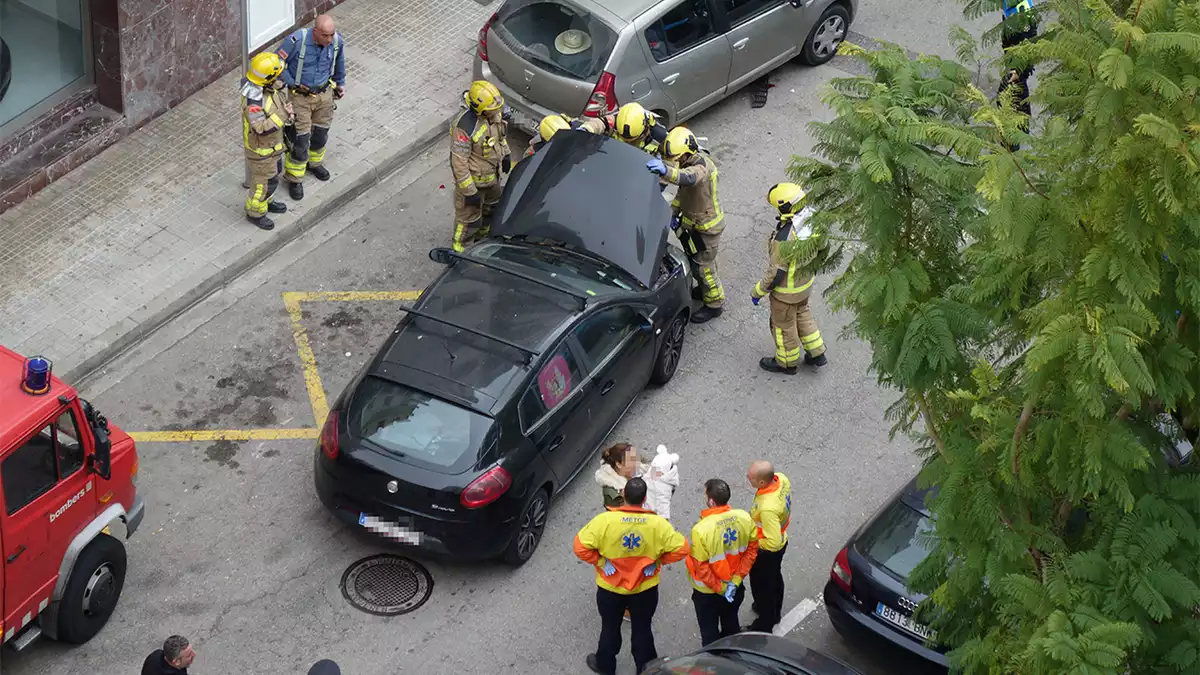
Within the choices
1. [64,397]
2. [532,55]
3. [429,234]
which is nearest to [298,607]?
[64,397]

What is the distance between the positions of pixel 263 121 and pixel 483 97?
5.87 feet

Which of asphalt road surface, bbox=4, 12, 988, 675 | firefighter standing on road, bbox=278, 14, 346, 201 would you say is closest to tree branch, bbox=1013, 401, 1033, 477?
asphalt road surface, bbox=4, 12, 988, 675

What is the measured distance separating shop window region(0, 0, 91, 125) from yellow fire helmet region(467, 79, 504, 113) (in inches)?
148

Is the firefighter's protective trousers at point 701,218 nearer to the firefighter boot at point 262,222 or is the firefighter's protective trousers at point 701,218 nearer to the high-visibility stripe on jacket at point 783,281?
the high-visibility stripe on jacket at point 783,281

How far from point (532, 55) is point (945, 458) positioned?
754 centimetres

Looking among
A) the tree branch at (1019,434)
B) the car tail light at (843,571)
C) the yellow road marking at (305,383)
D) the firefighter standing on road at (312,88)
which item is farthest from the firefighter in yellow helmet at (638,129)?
the tree branch at (1019,434)

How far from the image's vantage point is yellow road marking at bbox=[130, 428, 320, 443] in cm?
1188

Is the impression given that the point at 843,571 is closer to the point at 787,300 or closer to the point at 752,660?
the point at 752,660

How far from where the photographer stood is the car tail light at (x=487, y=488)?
34.3ft

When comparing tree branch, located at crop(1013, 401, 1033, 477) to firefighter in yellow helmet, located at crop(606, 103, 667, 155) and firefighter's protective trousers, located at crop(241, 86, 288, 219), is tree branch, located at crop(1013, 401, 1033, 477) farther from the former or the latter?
firefighter's protective trousers, located at crop(241, 86, 288, 219)

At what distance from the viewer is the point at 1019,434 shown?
24.3ft

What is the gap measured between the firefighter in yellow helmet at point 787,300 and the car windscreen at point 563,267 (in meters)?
1.16

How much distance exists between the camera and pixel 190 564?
10953 millimetres

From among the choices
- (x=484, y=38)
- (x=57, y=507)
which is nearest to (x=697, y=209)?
(x=484, y=38)
